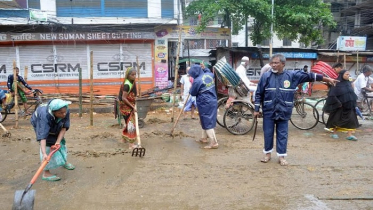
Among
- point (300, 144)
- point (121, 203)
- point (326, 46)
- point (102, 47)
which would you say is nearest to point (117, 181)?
point (121, 203)

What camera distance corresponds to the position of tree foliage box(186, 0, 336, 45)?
14805 mm

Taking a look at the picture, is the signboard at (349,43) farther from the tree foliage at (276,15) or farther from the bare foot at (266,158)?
the bare foot at (266,158)

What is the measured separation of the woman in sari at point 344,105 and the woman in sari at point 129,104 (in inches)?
171

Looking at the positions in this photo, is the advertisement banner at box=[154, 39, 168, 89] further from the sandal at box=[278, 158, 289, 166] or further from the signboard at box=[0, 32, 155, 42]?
the sandal at box=[278, 158, 289, 166]

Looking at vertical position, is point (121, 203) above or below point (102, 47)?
below

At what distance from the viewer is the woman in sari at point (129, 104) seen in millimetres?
5746

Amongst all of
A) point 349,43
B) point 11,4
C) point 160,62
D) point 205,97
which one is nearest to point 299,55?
point 349,43

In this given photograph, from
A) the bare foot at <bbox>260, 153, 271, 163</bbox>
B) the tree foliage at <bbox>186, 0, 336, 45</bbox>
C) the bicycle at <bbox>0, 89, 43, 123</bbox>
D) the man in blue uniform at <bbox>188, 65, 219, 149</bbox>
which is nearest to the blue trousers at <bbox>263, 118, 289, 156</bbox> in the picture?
the bare foot at <bbox>260, 153, 271, 163</bbox>

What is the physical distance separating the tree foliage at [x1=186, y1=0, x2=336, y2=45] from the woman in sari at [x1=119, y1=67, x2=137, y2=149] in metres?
9.72

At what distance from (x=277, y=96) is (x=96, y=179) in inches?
119

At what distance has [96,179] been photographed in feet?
14.9

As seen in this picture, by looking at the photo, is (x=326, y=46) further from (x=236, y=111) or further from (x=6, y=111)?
(x=6, y=111)

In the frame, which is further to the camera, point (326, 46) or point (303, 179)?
point (326, 46)

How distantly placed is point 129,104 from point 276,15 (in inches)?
489
